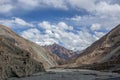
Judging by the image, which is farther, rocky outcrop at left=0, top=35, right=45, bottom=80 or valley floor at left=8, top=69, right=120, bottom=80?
rocky outcrop at left=0, top=35, right=45, bottom=80

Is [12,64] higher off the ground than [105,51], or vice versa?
[105,51]

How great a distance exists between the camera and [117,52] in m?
116

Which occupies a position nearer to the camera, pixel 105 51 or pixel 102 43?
pixel 105 51

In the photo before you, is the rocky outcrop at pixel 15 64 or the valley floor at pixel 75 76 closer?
the valley floor at pixel 75 76

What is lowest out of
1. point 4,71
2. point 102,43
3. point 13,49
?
point 4,71

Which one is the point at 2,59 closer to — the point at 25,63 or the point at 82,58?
the point at 25,63

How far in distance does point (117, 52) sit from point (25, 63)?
196 feet

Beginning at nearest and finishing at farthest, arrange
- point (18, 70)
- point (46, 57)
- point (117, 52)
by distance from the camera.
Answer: point (18, 70) < point (117, 52) < point (46, 57)

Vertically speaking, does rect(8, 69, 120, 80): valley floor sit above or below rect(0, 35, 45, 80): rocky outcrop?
below

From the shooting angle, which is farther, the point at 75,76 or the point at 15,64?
the point at 15,64

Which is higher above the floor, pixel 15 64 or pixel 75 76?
pixel 15 64

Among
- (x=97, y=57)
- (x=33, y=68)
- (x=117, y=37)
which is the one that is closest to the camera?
(x=33, y=68)

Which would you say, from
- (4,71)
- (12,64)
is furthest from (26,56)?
(4,71)

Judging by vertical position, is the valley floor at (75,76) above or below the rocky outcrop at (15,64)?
below
